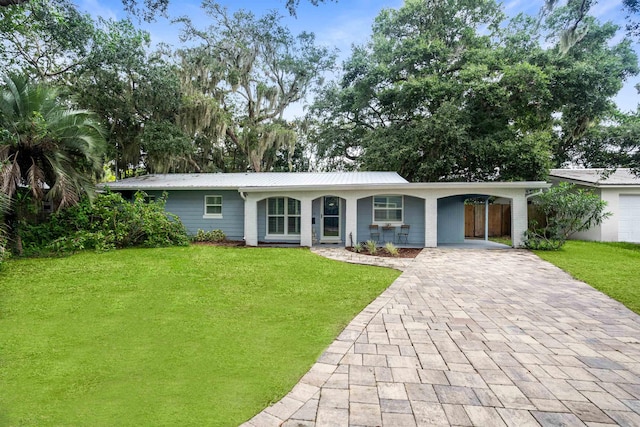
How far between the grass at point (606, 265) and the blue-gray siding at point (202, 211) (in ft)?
33.9

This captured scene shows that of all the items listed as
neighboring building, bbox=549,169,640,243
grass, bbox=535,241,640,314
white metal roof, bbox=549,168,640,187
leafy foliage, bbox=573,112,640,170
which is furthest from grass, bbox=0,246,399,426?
neighboring building, bbox=549,169,640,243

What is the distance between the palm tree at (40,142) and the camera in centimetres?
855

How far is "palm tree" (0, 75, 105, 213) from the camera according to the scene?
8555mm

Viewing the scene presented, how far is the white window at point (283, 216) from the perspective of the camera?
12367mm

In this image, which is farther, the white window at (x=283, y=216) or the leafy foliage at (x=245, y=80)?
the leafy foliage at (x=245, y=80)

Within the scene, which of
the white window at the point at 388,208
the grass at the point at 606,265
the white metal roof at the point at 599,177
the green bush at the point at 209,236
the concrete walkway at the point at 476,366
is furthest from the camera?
the white metal roof at the point at 599,177

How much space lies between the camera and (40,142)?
28.9 ft

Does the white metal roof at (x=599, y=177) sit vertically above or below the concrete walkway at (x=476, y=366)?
above

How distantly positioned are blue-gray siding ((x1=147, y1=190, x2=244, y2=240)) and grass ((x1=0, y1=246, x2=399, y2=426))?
5.19m

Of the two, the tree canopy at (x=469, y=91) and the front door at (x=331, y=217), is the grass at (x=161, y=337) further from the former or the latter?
the tree canopy at (x=469, y=91)

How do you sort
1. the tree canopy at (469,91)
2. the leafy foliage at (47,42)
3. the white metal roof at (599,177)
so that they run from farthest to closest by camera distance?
the tree canopy at (469,91), the white metal roof at (599,177), the leafy foliage at (47,42)

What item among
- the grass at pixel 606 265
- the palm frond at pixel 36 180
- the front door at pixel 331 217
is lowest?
the grass at pixel 606 265

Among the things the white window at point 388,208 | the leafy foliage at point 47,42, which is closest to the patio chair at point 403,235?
the white window at point 388,208

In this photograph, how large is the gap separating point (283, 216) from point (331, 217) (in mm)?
1883
